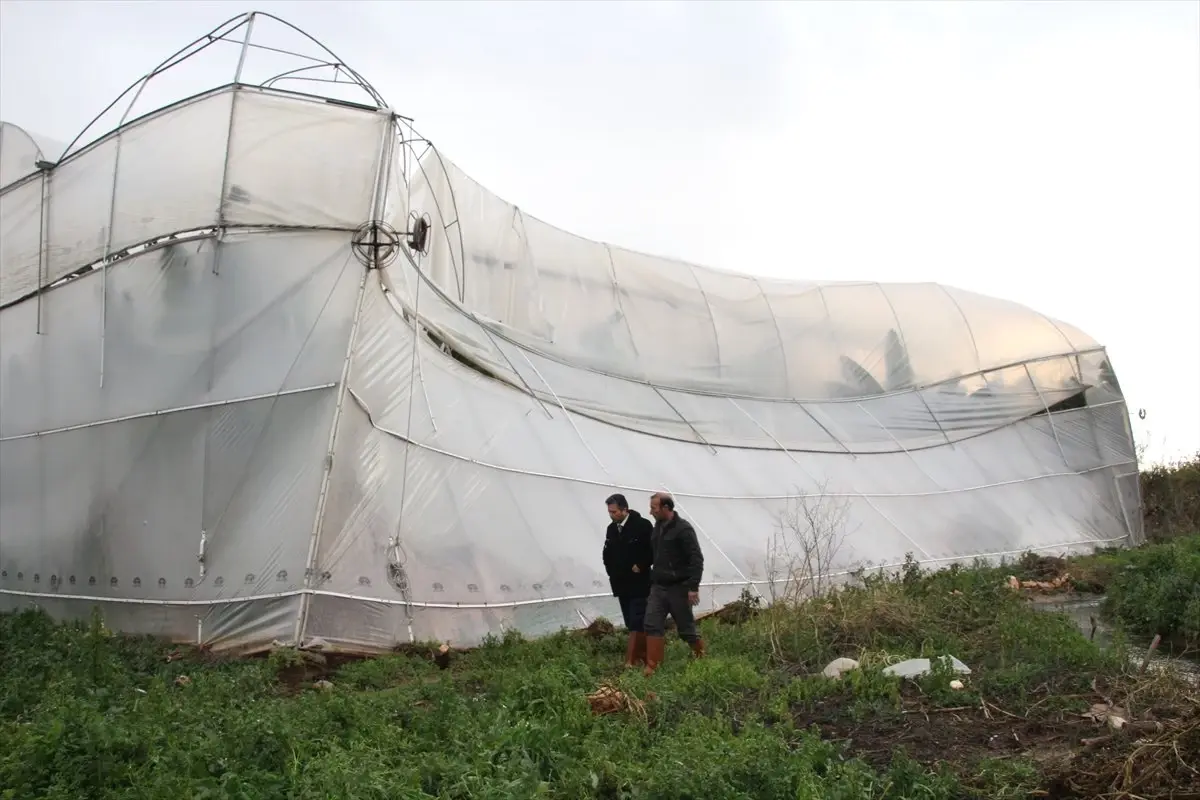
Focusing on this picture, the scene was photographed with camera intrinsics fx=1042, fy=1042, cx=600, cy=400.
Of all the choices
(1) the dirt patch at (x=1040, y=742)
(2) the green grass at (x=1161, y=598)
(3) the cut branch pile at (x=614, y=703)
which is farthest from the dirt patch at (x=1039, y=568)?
(3) the cut branch pile at (x=614, y=703)

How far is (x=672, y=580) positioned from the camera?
7.00m

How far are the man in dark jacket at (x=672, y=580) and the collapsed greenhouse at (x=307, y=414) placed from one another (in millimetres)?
2285

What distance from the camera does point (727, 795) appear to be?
3855 millimetres

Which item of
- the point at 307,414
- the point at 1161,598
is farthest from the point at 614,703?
the point at 1161,598

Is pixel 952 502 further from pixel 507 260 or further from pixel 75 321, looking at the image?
pixel 75 321

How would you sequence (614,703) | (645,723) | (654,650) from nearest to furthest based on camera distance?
1. (645,723)
2. (614,703)
3. (654,650)

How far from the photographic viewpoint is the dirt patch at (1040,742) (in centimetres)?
388

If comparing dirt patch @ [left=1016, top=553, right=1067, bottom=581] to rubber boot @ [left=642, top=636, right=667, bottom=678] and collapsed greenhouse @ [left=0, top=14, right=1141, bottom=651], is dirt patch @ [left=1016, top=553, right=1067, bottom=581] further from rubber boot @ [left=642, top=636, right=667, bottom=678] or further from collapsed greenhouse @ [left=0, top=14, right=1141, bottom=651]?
rubber boot @ [left=642, top=636, right=667, bottom=678]

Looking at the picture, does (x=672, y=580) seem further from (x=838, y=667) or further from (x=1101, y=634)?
(x=1101, y=634)

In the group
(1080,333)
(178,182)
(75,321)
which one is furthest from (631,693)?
(1080,333)

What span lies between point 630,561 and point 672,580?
573 millimetres

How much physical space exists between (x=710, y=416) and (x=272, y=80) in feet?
23.2

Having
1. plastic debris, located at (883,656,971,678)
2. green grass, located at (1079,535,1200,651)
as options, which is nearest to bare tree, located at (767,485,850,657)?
green grass, located at (1079,535,1200,651)

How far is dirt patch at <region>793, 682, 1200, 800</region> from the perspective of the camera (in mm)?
3881
